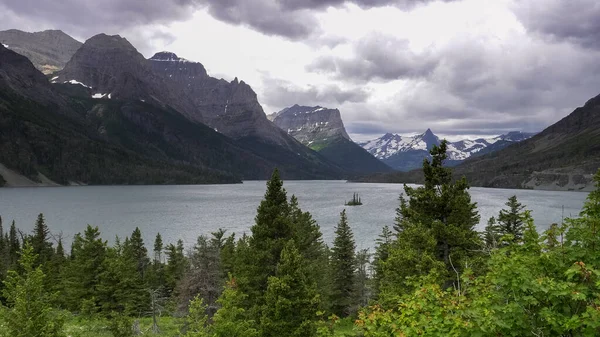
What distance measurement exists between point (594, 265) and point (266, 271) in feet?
72.1

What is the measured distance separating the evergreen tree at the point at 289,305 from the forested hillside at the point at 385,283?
2.4 inches

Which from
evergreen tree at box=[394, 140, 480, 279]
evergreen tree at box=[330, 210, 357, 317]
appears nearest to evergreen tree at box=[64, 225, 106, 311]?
evergreen tree at box=[330, 210, 357, 317]

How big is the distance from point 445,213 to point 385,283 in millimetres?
6714

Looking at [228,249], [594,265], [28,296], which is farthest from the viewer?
[228,249]

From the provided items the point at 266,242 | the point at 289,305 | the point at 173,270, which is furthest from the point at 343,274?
the point at 173,270

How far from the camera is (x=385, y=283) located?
87.2ft

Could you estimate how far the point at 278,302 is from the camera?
2200 centimetres

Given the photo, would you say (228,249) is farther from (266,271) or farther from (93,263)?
(266,271)

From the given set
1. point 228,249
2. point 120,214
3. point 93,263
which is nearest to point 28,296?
point 93,263

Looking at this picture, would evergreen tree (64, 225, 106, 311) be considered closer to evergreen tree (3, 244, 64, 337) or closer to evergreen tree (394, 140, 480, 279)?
evergreen tree (3, 244, 64, 337)

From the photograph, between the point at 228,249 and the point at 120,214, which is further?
the point at 120,214

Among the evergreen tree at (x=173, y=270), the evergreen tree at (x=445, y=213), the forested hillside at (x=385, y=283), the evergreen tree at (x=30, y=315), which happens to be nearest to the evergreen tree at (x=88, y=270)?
the forested hillside at (x=385, y=283)

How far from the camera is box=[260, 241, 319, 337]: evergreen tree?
22234 mm

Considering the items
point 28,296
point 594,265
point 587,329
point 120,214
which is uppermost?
point 594,265
